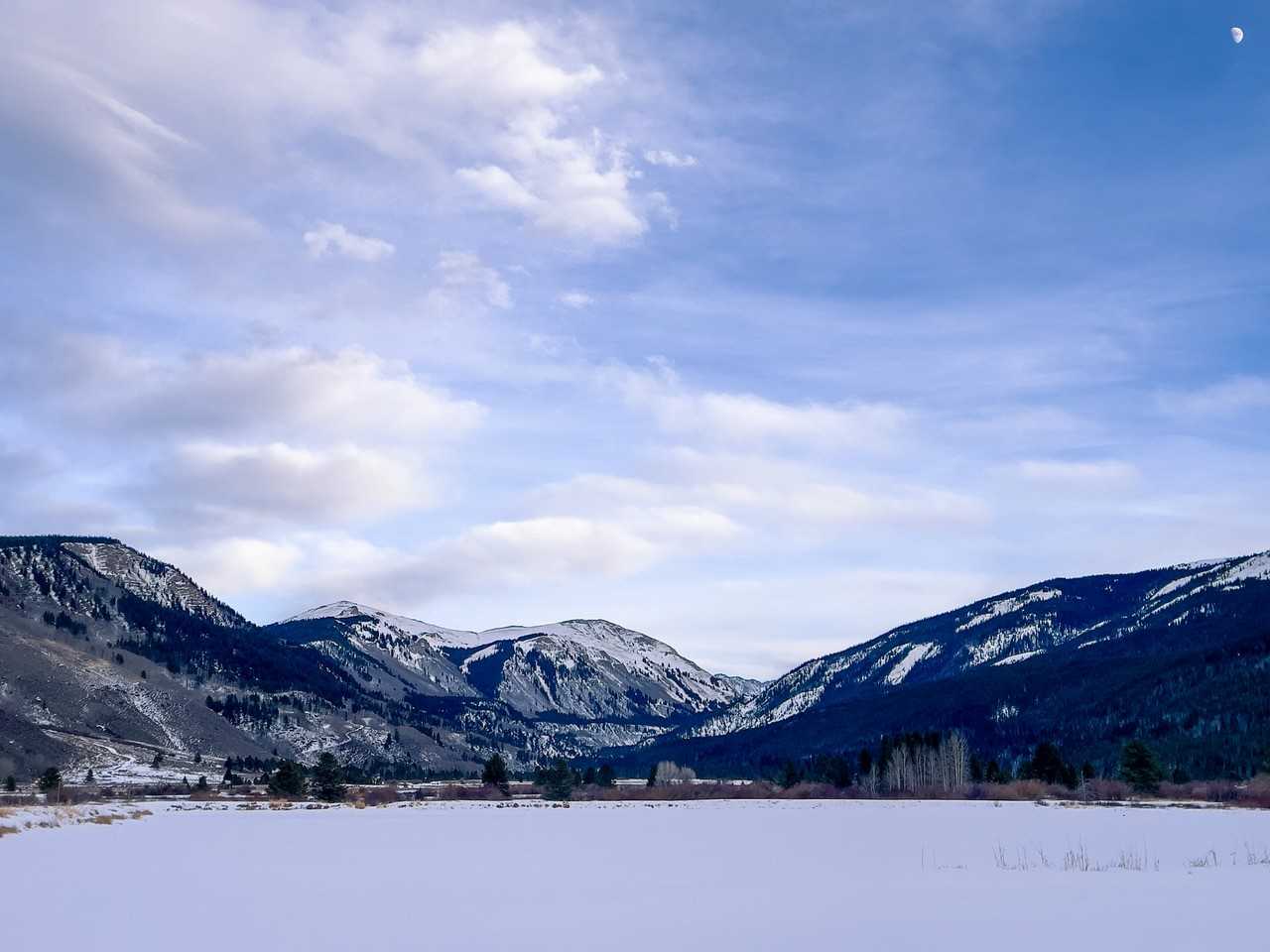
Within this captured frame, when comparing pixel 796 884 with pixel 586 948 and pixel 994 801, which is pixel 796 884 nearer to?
pixel 586 948

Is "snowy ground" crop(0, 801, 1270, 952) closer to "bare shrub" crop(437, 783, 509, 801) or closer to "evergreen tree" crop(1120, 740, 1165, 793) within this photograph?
"evergreen tree" crop(1120, 740, 1165, 793)

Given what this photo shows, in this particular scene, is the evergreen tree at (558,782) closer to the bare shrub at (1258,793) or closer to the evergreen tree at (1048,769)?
the evergreen tree at (1048,769)

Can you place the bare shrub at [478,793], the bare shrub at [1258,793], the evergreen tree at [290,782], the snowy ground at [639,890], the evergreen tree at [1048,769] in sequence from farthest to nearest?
the bare shrub at [478,793] → the evergreen tree at [1048,769] → the evergreen tree at [290,782] → the bare shrub at [1258,793] → the snowy ground at [639,890]

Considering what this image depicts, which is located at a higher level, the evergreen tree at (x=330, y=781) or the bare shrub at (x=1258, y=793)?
the evergreen tree at (x=330, y=781)

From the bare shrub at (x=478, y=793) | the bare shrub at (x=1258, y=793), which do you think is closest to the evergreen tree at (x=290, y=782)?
the bare shrub at (x=478, y=793)

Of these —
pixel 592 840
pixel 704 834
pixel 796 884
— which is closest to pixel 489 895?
pixel 796 884

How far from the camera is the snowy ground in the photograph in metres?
19.8

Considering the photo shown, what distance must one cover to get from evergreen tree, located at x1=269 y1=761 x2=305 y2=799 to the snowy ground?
72995 mm

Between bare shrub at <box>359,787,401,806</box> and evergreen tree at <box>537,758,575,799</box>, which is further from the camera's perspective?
evergreen tree at <box>537,758,575,799</box>

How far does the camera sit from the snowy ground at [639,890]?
1975cm

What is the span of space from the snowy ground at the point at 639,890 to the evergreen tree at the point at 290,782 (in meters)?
73.0

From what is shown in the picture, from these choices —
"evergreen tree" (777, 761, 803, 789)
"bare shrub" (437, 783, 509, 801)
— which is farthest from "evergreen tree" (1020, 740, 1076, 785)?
"bare shrub" (437, 783, 509, 801)

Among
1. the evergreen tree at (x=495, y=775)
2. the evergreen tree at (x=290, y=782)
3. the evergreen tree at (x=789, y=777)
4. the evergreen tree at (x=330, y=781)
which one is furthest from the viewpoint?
the evergreen tree at (x=789, y=777)

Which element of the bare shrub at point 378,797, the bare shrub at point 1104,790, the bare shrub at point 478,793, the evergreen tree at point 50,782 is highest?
the evergreen tree at point 50,782
